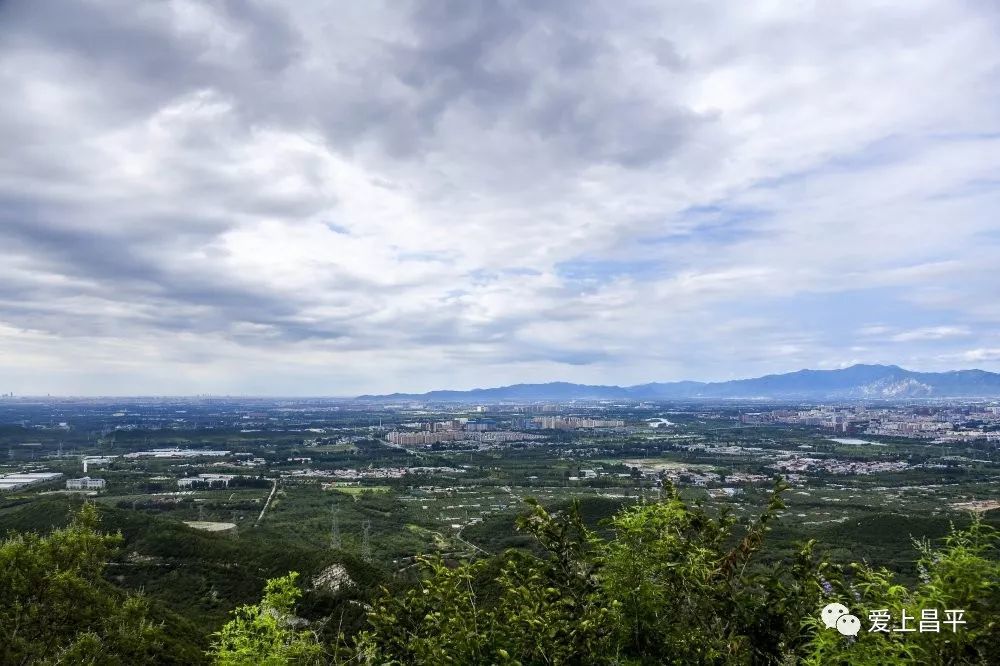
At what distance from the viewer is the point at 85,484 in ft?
362

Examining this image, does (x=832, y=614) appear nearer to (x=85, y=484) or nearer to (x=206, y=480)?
(x=206, y=480)

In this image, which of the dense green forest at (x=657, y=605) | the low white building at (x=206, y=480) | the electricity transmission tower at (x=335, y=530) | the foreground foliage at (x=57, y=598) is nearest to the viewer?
the dense green forest at (x=657, y=605)

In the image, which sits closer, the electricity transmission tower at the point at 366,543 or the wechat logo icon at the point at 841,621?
the wechat logo icon at the point at 841,621

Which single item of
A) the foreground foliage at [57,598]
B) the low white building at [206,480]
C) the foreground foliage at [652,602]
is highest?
the foreground foliage at [652,602]

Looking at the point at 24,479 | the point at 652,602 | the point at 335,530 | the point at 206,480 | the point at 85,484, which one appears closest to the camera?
the point at 652,602

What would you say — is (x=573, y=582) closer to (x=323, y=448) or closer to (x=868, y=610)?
(x=868, y=610)

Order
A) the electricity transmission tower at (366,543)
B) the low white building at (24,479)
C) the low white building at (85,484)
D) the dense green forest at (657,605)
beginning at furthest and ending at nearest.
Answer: the low white building at (85,484) → the low white building at (24,479) → the electricity transmission tower at (366,543) → the dense green forest at (657,605)

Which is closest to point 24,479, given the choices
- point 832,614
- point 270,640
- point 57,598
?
point 57,598

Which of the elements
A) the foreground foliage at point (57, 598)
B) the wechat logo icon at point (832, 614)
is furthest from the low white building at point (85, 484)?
the wechat logo icon at point (832, 614)

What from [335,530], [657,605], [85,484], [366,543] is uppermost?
[657,605]

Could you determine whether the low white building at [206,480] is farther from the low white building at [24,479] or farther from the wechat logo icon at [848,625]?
the wechat logo icon at [848,625]

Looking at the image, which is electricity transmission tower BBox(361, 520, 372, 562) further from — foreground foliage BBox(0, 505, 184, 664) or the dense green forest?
the dense green forest

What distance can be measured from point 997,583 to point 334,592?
42.4 meters

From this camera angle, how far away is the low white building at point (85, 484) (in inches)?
4237
